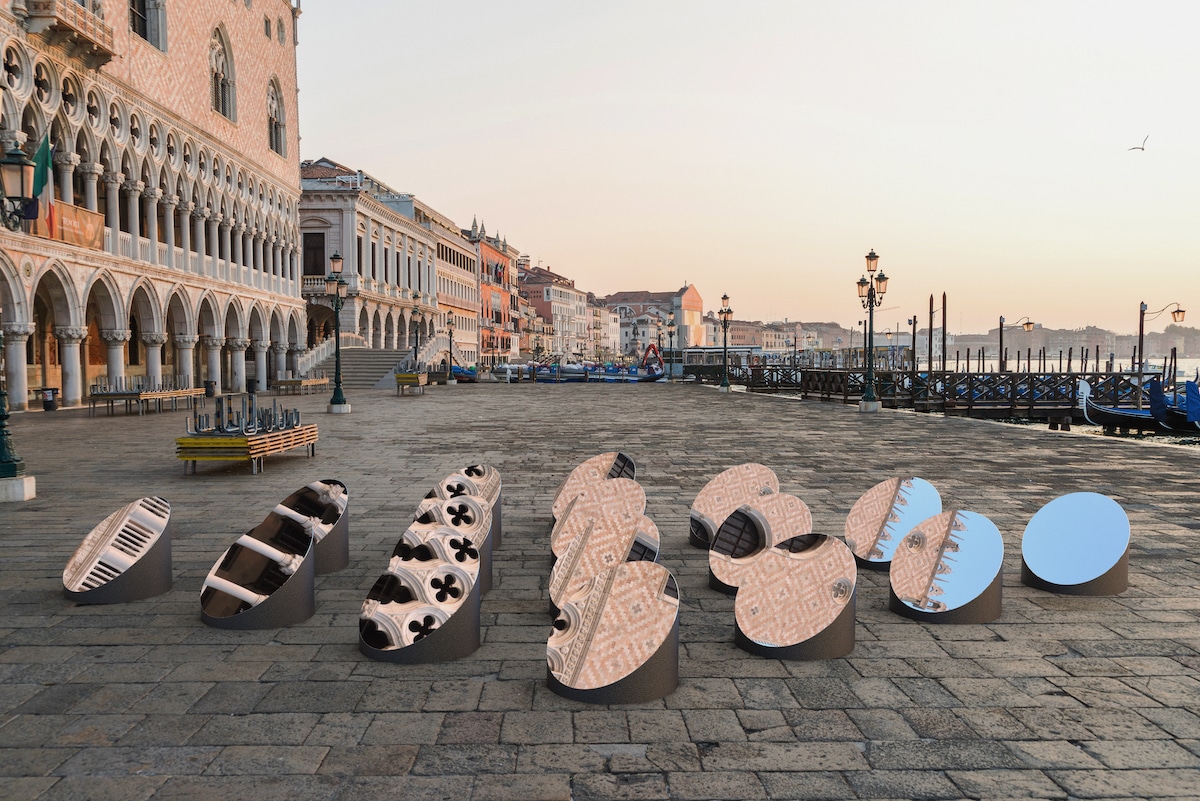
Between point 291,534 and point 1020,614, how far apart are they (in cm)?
482

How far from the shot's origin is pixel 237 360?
35219 millimetres

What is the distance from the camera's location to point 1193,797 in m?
3.06

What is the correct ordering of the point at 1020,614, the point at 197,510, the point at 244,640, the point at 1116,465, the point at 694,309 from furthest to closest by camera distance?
the point at 694,309, the point at 1116,465, the point at 197,510, the point at 1020,614, the point at 244,640

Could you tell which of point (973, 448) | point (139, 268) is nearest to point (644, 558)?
point (973, 448)

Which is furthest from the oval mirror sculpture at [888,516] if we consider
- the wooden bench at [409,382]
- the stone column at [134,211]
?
the wooden bench at [409,382]

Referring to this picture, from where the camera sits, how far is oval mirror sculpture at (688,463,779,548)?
267 inches

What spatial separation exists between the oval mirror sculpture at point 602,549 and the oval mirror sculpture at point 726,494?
143 centimetres

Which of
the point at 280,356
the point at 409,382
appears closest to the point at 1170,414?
the point at 409,382

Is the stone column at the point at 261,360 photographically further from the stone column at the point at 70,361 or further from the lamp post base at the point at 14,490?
the lamp post base at the point at 14,490

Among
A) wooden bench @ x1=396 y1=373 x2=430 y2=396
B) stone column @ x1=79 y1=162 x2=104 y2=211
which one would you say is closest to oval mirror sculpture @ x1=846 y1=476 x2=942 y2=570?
stone column @ x1=79 y1=162 x2=104 y2=211

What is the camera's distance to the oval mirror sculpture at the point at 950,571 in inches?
201

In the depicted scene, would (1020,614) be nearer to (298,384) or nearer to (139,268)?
(139,268)

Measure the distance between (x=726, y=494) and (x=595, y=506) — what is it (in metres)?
1.25

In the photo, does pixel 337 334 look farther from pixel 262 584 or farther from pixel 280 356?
pixel 262 584
